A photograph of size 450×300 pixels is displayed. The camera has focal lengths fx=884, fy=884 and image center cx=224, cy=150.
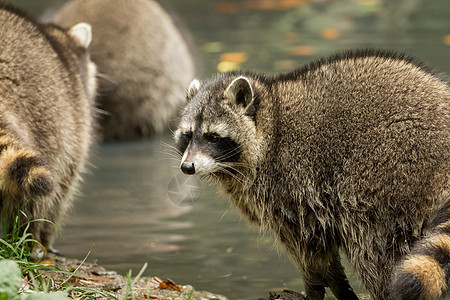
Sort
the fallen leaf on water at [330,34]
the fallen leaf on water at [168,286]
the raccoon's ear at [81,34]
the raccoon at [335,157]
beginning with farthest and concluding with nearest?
1. the fallen leaf on water at [330,34]
2. the raccoon's ear at [81,34]
3. the fallen leaf on water at [168,286]
4. the raccoon at [335,157]

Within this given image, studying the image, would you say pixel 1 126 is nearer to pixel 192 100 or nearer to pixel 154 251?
pixel 192 100

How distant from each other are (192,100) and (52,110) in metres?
1.04

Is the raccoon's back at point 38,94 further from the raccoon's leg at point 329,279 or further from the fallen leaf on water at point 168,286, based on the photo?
the raccoon's leg at point 329,279

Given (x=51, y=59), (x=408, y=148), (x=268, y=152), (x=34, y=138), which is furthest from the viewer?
(x=51, y=59)

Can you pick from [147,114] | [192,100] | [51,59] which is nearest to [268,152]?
[192,100]

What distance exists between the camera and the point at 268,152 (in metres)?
4.92

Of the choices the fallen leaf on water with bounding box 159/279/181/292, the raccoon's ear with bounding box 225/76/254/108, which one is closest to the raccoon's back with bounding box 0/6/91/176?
the fallen leaf on water with bounding box 159/279/181/292

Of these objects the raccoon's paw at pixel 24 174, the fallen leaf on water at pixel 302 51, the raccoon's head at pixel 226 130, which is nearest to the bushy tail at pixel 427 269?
the raccoon's head at pixel 226 130

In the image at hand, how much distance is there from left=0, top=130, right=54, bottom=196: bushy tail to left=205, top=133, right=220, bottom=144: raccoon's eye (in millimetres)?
891

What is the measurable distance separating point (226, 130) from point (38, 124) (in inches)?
51.6

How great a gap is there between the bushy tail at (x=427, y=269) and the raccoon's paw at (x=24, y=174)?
1.93 m

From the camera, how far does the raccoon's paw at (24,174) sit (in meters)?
4.77

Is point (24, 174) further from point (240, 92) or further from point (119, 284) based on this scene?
point (240, 92)

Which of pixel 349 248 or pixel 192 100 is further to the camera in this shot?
pixel 192 100
